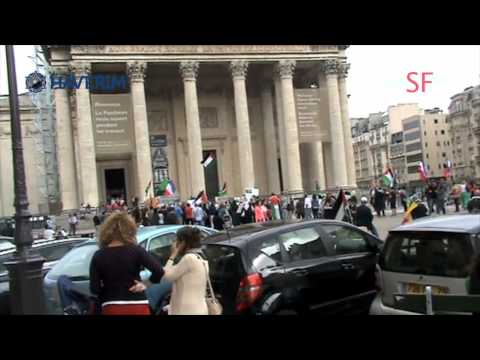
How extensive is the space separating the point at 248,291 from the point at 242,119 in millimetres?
31775

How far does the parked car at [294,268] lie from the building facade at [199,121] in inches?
972

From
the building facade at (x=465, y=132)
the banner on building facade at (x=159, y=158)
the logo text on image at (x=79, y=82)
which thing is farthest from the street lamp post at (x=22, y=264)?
the building facade at (x=465, y=132)

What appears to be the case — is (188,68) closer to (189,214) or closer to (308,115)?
(308,115)

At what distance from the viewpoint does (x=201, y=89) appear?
4166 centimetres

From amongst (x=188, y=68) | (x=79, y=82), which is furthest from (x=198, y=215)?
(x=188, y=68)

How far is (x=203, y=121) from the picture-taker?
4150 cm

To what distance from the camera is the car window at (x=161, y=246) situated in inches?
349

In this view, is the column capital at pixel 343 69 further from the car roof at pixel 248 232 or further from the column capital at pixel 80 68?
the car roof at pixel 248 232

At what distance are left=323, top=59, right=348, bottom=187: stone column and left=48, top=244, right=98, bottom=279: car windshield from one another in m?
32.1
